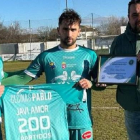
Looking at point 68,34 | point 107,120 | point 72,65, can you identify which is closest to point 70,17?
point 68,34

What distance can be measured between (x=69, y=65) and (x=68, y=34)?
376 mm

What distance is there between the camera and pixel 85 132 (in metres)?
4.08

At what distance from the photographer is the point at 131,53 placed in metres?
4.09

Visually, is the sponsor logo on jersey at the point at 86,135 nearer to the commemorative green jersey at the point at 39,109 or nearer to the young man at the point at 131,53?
the commemorative green jersey at the point at 39,109

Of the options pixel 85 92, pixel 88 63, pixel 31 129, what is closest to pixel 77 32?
pixel 88 63

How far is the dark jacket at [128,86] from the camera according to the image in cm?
406

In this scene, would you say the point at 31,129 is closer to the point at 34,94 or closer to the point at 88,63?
the point at 34,94

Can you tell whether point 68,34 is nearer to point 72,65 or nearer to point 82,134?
point 72,65

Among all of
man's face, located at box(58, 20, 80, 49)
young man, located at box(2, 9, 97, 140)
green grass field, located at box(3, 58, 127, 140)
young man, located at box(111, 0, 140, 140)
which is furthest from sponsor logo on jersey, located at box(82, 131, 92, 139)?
green grass field, located at box(3, 58, 127, 140)

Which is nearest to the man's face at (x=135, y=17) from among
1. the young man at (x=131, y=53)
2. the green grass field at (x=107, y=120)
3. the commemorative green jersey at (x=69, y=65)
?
the young man at (x=131, y=53)

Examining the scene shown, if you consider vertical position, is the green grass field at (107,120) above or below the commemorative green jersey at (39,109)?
below

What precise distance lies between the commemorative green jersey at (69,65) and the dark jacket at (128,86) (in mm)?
345

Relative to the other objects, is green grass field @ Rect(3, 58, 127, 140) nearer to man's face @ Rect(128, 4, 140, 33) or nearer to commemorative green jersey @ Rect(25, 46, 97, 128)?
commemorative green jersey @ Rect(25, 46, 97, 128)

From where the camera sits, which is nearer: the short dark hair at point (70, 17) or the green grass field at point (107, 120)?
the short dark hair at point (70, 17)
